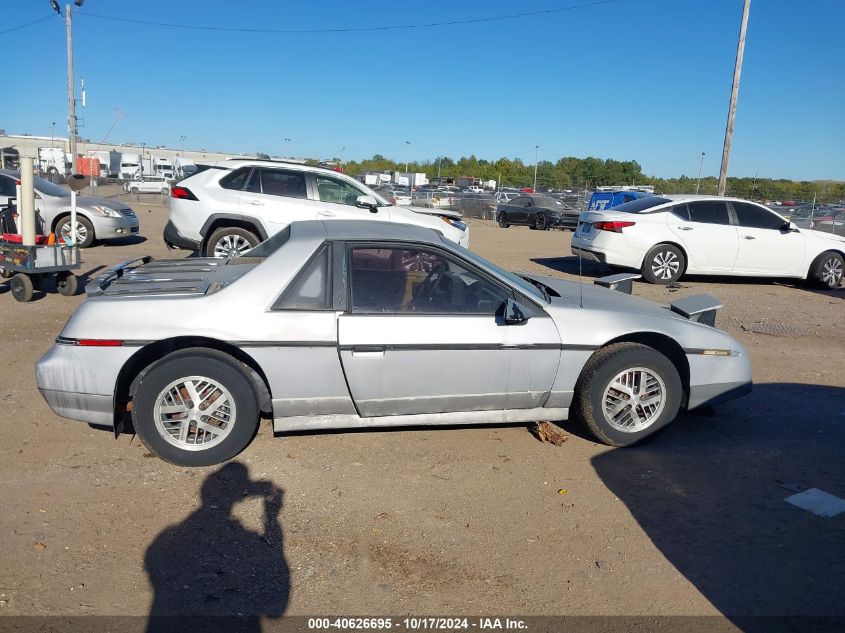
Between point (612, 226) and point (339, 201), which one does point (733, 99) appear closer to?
point (612, 226)

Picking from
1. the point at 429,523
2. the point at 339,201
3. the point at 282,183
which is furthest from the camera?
the point at 339,201

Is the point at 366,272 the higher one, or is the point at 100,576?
the point at 366,272

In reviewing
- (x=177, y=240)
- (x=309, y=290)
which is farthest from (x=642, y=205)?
(x=309, y=290)

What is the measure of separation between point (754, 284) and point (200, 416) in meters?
10.9

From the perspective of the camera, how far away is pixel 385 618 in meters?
2.93

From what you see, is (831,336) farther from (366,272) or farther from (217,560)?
(217,560)

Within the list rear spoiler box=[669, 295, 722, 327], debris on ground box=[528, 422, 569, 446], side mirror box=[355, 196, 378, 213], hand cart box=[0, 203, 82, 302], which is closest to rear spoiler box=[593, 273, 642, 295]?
rear spoiler box=[669, 295, 722, 327]

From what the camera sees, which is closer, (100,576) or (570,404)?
(100,576)

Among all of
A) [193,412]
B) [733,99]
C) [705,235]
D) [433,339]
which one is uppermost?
[733,99]

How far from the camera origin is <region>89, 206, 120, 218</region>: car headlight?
44.7 ft

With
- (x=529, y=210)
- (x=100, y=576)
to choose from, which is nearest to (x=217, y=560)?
(x=100, y=576)

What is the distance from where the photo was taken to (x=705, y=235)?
1134cm

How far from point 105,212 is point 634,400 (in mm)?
12218

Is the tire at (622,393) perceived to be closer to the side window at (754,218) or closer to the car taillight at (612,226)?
the car taillight at (612,226)
